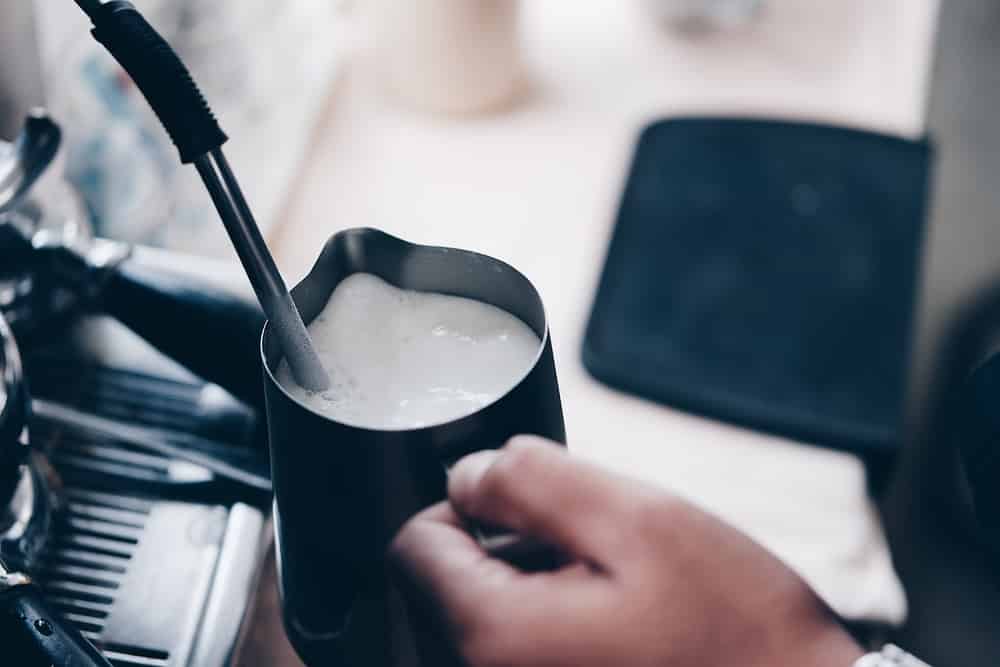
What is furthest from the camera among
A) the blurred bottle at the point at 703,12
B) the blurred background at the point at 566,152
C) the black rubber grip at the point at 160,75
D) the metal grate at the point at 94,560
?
the blurred bottle at the point at 703,12

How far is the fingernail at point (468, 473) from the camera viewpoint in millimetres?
224

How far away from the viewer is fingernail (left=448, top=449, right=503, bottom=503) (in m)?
0.22

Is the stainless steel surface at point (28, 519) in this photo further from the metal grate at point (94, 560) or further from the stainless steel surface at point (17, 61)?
the stainless steel surface at point (17, 61)

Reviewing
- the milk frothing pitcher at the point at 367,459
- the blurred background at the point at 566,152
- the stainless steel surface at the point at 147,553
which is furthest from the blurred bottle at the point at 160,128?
the milk frothing pitcher at the point at 367,459

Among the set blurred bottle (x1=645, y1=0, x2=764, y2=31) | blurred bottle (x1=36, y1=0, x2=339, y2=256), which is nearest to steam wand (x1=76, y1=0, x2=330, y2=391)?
blurred bottle (x1=36, y1=0, x2=339, y2=256)

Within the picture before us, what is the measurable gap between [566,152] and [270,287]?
0.40 meters

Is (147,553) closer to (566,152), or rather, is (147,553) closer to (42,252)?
(42,252)

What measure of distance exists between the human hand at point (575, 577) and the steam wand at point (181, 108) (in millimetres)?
58

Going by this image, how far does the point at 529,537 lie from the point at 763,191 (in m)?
0.41

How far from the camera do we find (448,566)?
224 millimetres

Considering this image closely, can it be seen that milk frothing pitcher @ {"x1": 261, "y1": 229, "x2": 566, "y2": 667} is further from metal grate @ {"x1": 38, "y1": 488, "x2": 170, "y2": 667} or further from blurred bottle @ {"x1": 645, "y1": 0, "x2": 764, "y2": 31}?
blurred bottle @ {"x1": 645, "y1": 0, "x2": 764, "y2": 31}

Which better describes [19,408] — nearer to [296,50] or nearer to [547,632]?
[547,632]

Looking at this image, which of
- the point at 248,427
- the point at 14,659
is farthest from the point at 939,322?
the point at 14,659

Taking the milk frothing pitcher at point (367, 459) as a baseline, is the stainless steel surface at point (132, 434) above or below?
below
